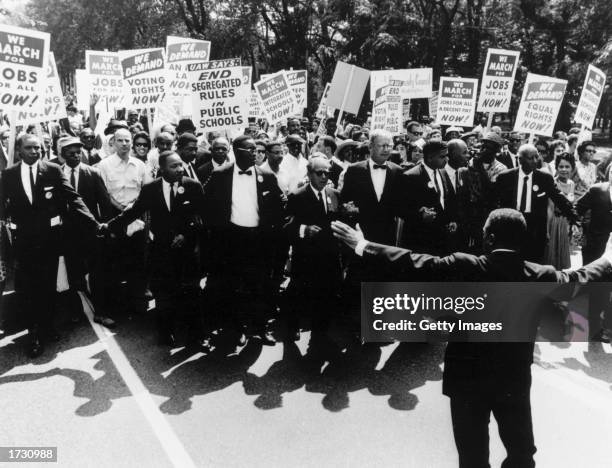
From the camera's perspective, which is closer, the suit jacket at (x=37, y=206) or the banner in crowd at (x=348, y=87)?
the suit jacket at (x=37, y=206)

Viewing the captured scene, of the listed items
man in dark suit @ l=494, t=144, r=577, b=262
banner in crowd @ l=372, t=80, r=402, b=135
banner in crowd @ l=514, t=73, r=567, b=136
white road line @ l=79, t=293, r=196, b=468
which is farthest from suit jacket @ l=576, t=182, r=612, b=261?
banner in crowd @ l=372, t=80, r=402, b=135

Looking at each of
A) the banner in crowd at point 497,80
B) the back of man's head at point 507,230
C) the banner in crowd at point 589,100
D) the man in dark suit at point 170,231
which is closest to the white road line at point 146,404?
the man in dark suit at point 170,231

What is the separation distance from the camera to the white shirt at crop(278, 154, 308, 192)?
774 cm

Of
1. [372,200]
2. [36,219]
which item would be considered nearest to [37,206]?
[36,219]

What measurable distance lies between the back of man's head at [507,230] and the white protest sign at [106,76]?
8877 millimetres

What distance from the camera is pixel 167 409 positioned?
4.55 meters

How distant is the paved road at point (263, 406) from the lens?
3918mm

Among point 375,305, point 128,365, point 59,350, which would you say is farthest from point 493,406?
point 59,350

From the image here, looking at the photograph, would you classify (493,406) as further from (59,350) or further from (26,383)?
(59,350)

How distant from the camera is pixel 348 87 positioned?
11.0 meters

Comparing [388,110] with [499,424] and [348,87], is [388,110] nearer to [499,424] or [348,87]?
[348,87]

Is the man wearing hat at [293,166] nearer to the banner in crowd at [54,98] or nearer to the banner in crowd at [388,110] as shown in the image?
the banner in crowd at [388,110]

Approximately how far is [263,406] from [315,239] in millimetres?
1698

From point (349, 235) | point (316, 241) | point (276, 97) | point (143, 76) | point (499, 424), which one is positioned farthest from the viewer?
point (276, 97)
